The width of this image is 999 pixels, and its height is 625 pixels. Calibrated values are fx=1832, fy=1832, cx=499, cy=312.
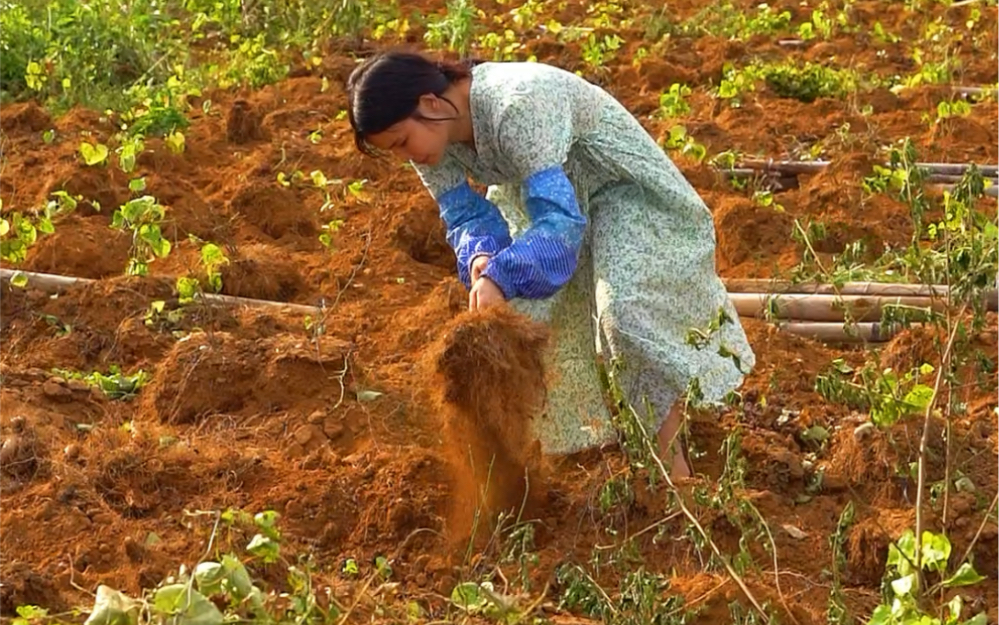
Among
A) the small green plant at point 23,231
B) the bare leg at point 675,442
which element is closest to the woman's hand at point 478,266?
the bare leg at point 675,442

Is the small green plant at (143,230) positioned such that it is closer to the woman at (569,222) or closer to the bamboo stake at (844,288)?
the woman at (569,222)

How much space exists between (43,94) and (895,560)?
6.26 m

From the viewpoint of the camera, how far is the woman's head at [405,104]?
3.84m

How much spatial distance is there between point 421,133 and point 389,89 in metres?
0.13

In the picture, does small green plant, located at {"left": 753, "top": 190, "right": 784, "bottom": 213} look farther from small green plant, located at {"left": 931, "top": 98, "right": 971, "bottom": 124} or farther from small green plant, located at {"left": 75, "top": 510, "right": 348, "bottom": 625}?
small green plant, located at {"left": 75, "top": 510, "right": 348, "bottom": 625}

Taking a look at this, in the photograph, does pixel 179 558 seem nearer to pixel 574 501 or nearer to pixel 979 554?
pixel 574 501

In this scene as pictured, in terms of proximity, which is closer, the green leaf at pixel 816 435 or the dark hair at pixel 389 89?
the dark hair at pixel 389 89

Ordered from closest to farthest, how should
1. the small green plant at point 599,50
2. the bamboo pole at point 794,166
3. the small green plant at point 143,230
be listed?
the small green plant at point 143,230 < the bamboo pole at point 794,166 < the small green plant at point 599,50

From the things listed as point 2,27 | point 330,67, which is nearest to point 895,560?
point 330,67

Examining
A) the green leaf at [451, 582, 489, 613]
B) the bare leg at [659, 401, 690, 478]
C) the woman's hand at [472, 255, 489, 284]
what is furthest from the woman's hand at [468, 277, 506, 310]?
the green leaf at [451, 582, 489, 613]

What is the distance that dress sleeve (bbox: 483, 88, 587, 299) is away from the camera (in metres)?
3.80

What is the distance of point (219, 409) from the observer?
15.3ft

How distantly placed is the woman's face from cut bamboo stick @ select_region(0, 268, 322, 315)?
4.84ft

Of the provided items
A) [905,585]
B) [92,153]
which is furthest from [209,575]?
[92,153]
